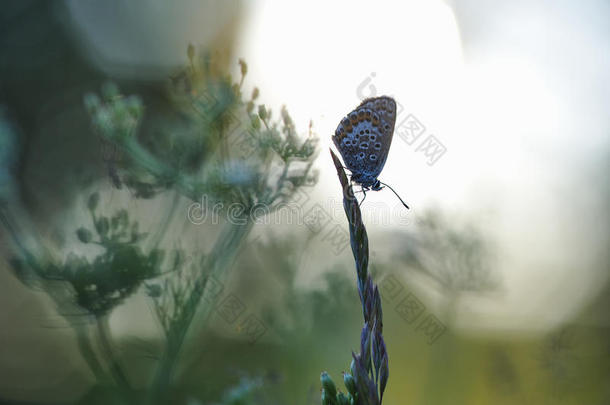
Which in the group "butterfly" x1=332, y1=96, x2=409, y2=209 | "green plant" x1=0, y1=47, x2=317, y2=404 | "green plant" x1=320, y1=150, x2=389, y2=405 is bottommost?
"green plant" x1=320, y1=150, x2=389, y2=405

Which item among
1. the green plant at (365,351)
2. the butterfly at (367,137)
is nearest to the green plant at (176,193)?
the butterfly at (367,137)

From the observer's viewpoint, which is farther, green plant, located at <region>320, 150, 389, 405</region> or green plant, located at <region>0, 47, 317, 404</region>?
green plant, located at <region>0, 47, 317, 404</region>

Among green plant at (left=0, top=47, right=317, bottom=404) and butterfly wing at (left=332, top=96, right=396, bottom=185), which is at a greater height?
green plant at (left=0, top=47, right=317, bottom=404)

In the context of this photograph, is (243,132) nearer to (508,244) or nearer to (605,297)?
(508,244)

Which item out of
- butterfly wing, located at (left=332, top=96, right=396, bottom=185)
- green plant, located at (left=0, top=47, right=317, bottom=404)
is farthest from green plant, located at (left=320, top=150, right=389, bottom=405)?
green plant, located at (left=0, top=47, right=317, bottom=404)

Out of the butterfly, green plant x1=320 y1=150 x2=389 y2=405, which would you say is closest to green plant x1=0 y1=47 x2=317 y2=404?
the butterfly

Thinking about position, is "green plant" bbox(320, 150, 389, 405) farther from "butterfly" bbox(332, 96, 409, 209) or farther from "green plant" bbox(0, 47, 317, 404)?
"green plant" bbox(0, 47, 317, 404)

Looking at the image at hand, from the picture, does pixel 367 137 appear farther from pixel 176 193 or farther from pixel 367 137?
pixel 176 193

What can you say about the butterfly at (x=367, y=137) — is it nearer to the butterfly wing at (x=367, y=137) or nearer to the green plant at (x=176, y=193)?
the butterfly wing at (x=367, y=137)
